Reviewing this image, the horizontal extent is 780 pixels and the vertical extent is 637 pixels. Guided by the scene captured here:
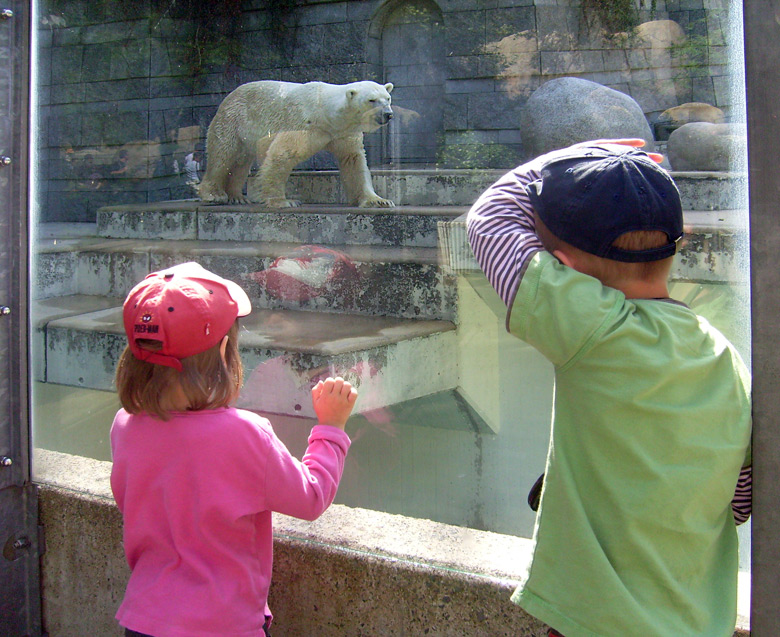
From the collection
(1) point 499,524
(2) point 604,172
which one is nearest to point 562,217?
(2) point 604,172

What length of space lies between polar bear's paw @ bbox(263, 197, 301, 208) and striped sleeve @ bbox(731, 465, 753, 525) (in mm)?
886

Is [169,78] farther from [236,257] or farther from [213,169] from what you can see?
[236,257]

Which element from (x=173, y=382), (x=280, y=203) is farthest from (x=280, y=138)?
(x=173, y=382)

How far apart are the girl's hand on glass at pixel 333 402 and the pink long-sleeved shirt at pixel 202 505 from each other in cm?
6

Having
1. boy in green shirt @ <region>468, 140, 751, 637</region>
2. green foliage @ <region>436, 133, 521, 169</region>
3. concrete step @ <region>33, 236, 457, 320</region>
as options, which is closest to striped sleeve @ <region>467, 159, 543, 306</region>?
boy in green shirt @ <region>468, 140, 751, 637</region>

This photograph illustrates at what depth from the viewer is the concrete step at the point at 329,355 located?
4.21 feet

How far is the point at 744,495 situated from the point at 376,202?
0.78 metres

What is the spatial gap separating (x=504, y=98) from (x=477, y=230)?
0.49m

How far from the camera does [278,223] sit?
137cm

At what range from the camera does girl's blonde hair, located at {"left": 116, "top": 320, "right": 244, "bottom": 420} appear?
847 mm

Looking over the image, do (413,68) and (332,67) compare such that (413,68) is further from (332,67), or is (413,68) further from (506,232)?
(506,232)

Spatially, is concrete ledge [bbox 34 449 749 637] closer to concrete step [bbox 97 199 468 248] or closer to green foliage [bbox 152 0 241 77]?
concrete step [bbox 97 199 468 248]

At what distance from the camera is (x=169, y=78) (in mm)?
1354

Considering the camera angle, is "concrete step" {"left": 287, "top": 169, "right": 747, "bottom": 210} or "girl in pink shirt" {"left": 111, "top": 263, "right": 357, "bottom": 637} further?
"concrete step" {"left": 287, "top": 169, "right": 747, "bottom": 210}
